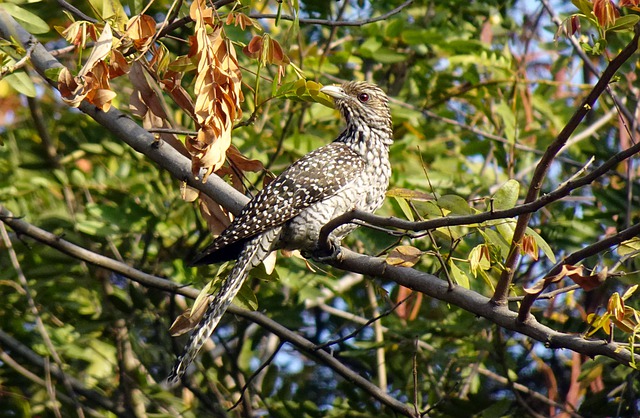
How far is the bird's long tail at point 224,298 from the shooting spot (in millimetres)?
3844

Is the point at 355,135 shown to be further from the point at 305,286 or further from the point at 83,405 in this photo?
the point at 83,405

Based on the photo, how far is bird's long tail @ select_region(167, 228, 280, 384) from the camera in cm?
384

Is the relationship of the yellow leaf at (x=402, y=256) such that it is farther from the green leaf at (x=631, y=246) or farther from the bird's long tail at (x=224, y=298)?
the bird's long tail at (x=224, y=298)

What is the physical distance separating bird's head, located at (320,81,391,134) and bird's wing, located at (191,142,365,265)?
0.34 meters

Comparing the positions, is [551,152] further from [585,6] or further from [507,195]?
[507,195]

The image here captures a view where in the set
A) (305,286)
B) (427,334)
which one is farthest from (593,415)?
(305,286)

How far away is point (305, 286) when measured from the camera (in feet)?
17.7

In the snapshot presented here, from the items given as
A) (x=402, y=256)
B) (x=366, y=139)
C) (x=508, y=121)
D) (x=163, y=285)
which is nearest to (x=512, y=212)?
(x=402, y=256)

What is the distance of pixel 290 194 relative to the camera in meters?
4.58

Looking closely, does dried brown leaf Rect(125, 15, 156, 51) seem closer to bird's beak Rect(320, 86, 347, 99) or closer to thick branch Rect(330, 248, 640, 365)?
thick branch Rect(330, 248, 640, 365)

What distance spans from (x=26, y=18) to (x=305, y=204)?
1.56 m

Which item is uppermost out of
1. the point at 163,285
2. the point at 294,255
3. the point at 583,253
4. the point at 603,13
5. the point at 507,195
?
the point at 294,255

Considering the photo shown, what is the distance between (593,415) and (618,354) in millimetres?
2290

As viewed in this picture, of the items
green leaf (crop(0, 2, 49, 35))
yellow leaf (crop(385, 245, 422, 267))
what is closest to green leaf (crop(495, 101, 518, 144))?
yellow leaf (crop(385, 245, 422, 267))
